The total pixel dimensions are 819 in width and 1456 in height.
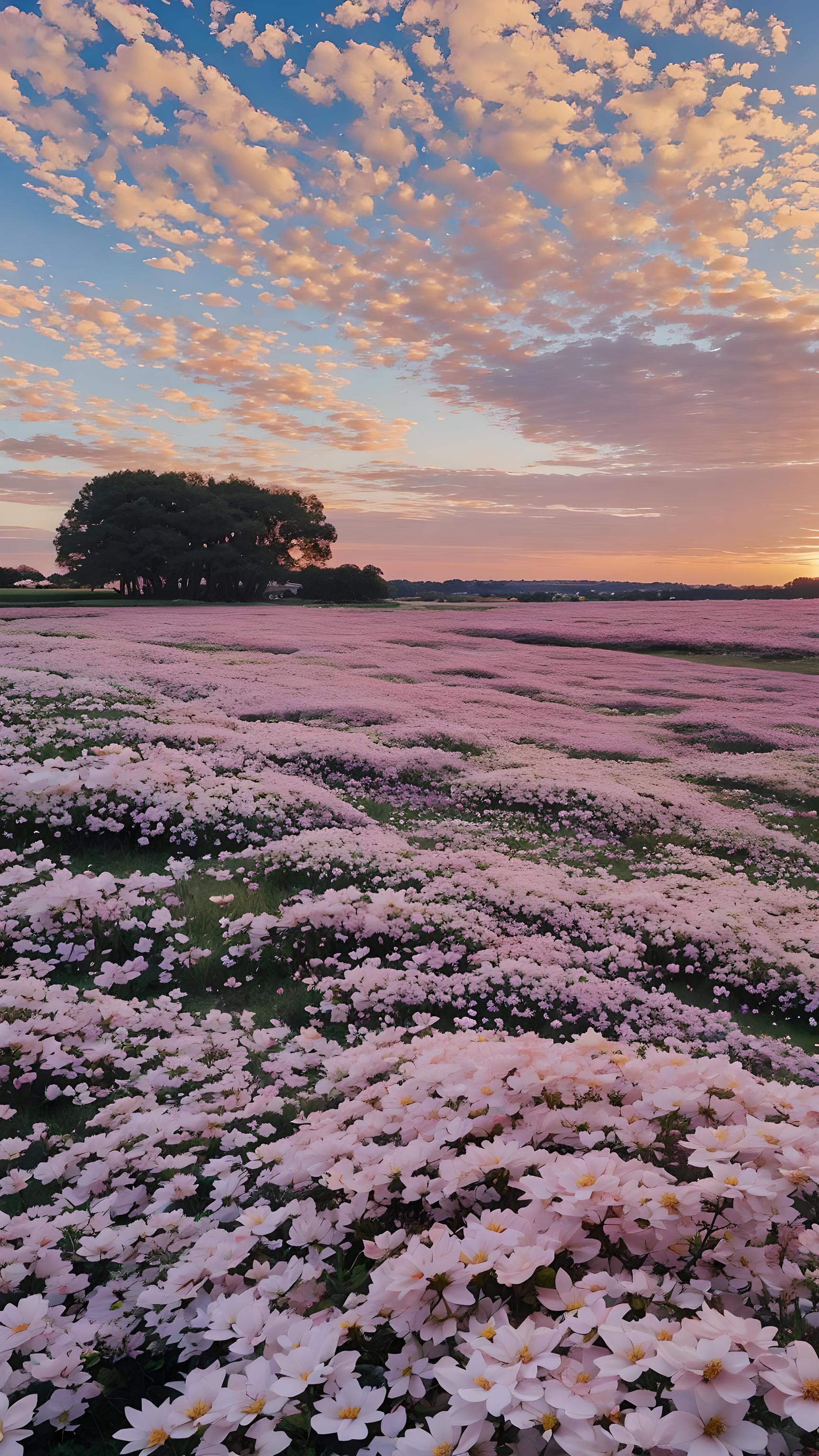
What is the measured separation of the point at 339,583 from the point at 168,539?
22.4 metres

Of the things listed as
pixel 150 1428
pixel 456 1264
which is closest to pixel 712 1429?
pixel 456 1264

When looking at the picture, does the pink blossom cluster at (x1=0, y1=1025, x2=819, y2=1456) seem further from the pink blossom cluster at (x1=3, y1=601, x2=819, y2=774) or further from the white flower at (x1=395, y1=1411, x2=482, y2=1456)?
the pink blossom cluster at (x1=3, y1=601, x2=819, y2=774)

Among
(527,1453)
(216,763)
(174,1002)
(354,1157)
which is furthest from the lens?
(216,763)

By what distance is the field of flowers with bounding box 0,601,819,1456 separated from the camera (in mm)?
2416

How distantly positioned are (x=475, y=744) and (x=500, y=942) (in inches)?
441

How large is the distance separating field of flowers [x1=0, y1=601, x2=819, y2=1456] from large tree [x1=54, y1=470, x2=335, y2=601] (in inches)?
2500

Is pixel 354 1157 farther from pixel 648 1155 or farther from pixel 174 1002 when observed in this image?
pixel 174 1002

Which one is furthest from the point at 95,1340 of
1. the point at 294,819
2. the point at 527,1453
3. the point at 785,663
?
the point at 785,663

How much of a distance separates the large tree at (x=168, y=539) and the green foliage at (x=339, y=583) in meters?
4.70

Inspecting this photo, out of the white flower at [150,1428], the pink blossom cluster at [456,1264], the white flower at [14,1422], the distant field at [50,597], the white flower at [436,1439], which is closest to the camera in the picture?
the white flower at [436,1439]

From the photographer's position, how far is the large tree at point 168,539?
76.6 meters

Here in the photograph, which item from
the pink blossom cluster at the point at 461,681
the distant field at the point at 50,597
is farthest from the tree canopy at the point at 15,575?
the pink blossom cluster at the point at 461,681

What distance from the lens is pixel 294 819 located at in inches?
473

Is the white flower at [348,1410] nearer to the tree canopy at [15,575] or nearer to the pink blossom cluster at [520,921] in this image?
the pink blossom cluster at [520,921]
